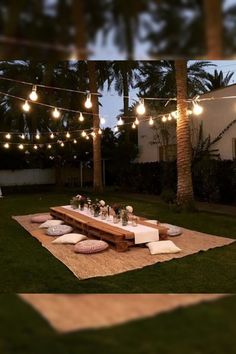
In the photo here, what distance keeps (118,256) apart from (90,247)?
0.51 meters

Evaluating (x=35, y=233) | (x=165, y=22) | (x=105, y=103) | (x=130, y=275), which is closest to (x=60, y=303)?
(x=165, y=22)

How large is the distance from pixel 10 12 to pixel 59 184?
23.9m

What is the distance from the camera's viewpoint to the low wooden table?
6.58 meters

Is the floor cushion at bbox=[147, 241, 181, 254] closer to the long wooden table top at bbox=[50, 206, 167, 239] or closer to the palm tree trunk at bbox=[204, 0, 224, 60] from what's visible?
the long wooden table top at bbox=[50, 206, 167, 239]

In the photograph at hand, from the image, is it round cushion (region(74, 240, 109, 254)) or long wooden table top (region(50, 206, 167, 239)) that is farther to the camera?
long wooden table top (region(50, 206, 167, 239))

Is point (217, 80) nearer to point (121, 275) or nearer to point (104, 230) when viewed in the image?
point (104, 230)

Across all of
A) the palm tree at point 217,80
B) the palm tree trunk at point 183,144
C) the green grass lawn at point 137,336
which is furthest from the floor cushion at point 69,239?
the palm tree at point 217,80

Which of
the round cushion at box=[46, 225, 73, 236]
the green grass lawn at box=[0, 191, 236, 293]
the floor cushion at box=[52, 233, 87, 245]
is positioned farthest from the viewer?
the round cushion at box=[46, 225, 73, 236]

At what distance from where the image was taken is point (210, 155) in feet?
49.1

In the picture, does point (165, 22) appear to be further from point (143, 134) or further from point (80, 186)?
point (80, 186)

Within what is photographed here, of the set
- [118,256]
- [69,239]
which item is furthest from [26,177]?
[118,256]

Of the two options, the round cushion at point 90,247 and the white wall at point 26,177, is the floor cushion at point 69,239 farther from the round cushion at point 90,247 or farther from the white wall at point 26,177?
the white wall at point 26,177

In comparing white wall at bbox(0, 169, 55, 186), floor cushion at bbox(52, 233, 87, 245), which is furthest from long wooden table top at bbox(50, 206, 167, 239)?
white wall at bbox(0, 169, 55, 186)

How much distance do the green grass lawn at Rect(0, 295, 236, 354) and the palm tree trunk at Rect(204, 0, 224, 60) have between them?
2.76 feet
